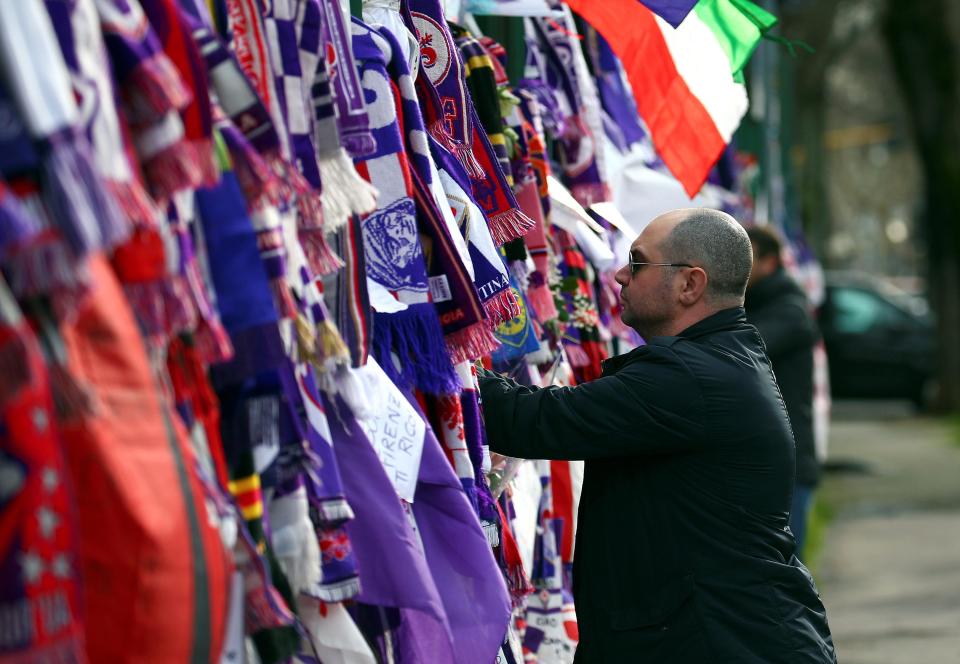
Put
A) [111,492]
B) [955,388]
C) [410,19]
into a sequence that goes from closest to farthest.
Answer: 1. [111,492]
2. [410,19]
3. [955,388]

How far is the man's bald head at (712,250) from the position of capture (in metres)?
3.27

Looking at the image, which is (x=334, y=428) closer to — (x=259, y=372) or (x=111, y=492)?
(x=259, y=372)

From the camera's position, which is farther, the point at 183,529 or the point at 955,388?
the point at 955,388

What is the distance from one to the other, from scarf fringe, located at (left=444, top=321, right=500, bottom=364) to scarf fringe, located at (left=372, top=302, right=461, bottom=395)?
0.05 meters

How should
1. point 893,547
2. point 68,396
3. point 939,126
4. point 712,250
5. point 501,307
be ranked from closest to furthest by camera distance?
point 68,396 < point 501,307 < point 712,250 < point 893,547 < point 939,126

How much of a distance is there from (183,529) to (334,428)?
31.1 inches

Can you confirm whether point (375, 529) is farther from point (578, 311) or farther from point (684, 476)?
point (578, 311)

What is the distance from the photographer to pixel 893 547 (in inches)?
409

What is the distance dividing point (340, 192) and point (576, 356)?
1.87 metres

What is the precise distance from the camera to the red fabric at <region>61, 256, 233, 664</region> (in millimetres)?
1687

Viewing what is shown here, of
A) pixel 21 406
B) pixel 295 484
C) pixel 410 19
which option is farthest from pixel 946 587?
pixel 21 406

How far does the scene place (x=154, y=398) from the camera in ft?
5.78

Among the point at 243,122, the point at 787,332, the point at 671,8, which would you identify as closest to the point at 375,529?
the point at 243,122

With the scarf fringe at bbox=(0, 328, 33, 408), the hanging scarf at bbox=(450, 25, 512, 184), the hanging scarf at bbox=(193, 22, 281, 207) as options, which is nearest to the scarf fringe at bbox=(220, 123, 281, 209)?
the hanging scarf at bbox=(193, 22, 281, 207)
